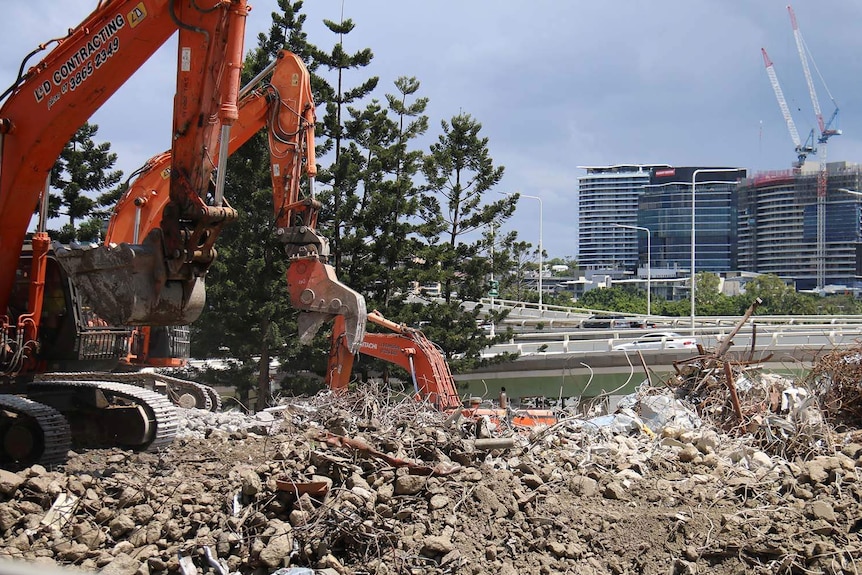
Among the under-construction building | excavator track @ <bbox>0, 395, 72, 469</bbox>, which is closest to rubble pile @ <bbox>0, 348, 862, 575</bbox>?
excavator track @ <bbox>0, 395, 72, 469</bbox>

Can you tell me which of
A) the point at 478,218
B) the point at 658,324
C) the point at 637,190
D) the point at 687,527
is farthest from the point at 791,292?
the point at 637,190

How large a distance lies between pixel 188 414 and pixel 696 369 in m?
6.36

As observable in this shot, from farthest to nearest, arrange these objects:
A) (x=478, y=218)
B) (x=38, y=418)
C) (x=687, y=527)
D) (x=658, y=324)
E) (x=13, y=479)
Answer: (x=658, y=324) → (x=478, y=218) → (x=38, y=418) → (x=13, y=479) → (x=687, y=527)

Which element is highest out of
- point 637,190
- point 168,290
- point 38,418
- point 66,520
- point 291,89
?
point 637,190

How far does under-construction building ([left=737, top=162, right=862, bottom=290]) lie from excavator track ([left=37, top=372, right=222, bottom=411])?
113209 millimetres

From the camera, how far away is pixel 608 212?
500 feet

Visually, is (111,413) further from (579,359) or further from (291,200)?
(579,359)

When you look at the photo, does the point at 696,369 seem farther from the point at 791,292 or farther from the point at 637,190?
the point at 637,190

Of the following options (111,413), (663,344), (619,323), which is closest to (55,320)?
(111,413)

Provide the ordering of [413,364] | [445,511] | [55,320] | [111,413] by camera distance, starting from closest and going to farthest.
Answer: [445,511]
[55,320]
[111,413]
[413,364]

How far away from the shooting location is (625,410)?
9.80 m

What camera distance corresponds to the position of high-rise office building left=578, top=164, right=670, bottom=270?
149 meters

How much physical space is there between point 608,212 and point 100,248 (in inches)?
5846

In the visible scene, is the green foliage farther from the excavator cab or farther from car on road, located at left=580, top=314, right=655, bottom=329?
the excavator cab
